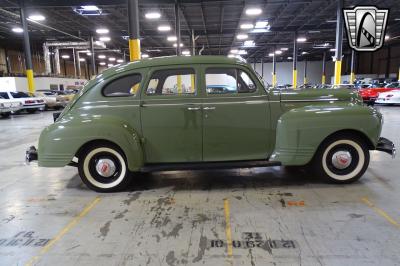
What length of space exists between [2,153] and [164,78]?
17.1 feet

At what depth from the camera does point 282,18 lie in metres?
23.1

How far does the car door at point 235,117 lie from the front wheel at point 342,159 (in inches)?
32.2

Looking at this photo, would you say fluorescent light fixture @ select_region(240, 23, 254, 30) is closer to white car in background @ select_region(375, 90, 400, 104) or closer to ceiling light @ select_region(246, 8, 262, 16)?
ceiling light @ select_region(246, 8, 262, 16)

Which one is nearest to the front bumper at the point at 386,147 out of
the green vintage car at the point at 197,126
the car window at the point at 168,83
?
the green vintage car at the point at 197,126

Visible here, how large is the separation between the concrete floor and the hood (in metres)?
1.25

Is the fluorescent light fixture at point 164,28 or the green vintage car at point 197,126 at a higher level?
the fluorescent light fixture at point 164,28

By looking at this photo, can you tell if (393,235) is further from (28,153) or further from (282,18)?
(282,18)

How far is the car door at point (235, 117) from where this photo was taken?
163 inches

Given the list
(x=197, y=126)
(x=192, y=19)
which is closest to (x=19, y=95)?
(x=192, y=19)

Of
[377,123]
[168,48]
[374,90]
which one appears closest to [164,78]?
[377,123]

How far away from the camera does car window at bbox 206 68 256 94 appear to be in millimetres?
4215

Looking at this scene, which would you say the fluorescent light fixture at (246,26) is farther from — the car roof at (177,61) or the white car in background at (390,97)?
the car roof at (177,61)

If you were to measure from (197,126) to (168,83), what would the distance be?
2.57 feet

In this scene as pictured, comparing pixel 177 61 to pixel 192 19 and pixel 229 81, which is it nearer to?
pixel 229 81
